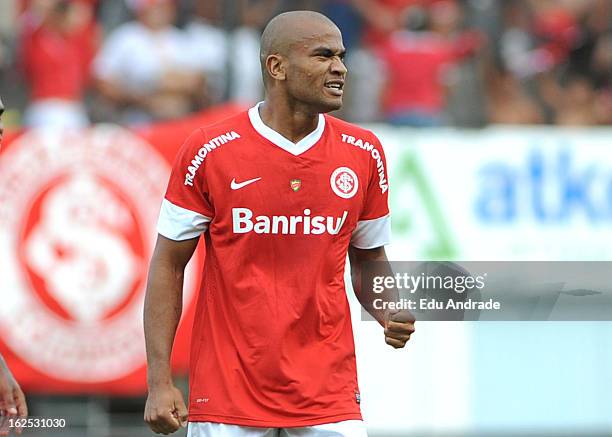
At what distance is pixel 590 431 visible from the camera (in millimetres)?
8539

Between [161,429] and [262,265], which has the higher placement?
[262,265]

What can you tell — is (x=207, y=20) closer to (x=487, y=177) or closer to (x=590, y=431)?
(x=487, y=177)

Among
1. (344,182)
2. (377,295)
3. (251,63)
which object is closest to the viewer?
(344,182)

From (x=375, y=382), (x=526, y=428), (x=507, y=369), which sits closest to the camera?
(x=507, y=369)

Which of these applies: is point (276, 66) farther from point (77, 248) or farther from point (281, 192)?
point (77, 248)

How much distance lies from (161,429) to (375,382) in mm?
4188

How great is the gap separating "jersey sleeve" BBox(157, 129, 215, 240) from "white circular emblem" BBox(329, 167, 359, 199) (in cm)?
46

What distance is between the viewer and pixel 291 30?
5.34m

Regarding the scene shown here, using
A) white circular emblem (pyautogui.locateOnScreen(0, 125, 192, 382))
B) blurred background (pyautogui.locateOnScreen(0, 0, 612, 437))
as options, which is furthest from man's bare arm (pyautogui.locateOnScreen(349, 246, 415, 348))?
white circular emblem (pyautogui.locateOnScreen(0, 125, 192, 382))

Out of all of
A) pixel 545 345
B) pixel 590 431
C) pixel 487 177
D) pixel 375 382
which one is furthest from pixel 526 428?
pixel 487 177

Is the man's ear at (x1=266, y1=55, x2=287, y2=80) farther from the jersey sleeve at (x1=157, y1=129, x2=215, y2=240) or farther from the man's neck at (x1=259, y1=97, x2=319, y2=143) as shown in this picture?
the jersey sleeve at (x1=157, y1=129, x2=215, y2=240)

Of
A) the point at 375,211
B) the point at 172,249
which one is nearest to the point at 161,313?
the point at 172,249

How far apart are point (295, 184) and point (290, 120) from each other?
0.81ft

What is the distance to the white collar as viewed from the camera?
5.38 metres
